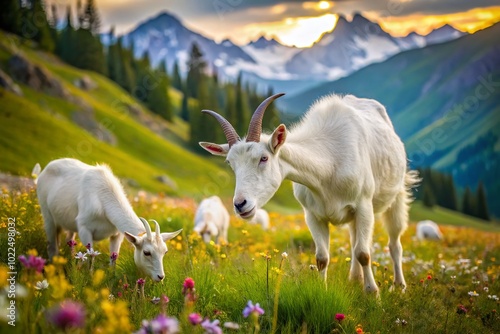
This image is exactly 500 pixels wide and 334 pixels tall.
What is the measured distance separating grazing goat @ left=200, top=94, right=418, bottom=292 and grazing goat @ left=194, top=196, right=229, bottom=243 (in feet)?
16.9

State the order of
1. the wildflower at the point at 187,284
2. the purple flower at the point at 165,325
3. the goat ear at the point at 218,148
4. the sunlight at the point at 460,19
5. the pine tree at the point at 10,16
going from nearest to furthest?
the purple flower at the point at 165,325, the wildflower at the point at 187,284, the goat ear at the point at 218,148, the sunlight at the point at 460,19, the pine tree at the point at 10,16

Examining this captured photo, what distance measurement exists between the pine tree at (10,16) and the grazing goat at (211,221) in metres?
86.7

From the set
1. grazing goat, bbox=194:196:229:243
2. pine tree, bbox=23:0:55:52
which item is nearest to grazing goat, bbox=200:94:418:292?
grazing goat, bbox=194:196:229:243

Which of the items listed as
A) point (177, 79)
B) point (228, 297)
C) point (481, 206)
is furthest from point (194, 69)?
point (228, 297)

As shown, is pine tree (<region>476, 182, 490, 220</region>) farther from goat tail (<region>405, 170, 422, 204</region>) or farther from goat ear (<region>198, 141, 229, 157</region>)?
goat ear (<region>198, 141, 229, 157</region>)

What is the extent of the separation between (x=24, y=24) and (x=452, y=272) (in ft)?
323

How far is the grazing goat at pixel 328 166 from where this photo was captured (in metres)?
6.05

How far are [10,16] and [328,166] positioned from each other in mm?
96551

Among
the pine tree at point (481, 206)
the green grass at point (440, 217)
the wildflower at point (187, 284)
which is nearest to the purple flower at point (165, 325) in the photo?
the wildflower at point (187, 284)

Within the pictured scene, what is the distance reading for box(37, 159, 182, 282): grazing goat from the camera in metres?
7.81

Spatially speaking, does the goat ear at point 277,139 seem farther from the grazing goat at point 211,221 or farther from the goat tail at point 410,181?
the grazing goat at point 211,221

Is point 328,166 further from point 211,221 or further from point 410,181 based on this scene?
point 211,221

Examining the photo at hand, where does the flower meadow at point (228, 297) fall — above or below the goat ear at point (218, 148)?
below

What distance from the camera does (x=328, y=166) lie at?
22.6 feet
